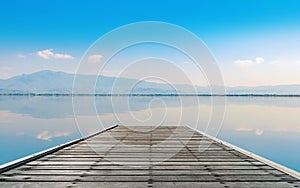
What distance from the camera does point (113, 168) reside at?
638 centimetres

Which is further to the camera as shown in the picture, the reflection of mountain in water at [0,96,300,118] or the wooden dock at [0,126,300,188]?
the reflection of mountain in water at [0,96,300,118]

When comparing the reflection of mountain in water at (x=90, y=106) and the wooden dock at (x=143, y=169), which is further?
the reflection of mountain in water at (x=90, y=106)

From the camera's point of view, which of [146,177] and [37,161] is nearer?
[146,177]

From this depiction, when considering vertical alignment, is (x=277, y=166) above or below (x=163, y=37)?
below

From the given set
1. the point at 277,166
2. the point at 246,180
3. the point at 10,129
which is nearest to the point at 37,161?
the point at 246,180

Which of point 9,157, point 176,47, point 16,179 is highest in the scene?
point 176,47

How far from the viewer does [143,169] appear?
20.6 feet

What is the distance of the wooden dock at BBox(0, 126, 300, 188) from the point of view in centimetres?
536

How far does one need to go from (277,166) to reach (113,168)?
9.93ft

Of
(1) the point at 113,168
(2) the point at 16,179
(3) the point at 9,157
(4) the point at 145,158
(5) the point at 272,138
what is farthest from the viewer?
(5) the point at 272,138

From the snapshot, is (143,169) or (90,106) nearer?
(143,169)

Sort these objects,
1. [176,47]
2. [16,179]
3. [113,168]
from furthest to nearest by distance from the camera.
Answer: [176,47]
[113,168]
[16,179]

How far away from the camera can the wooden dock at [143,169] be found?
5359mm

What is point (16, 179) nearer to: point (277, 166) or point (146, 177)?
point (146, 177)
